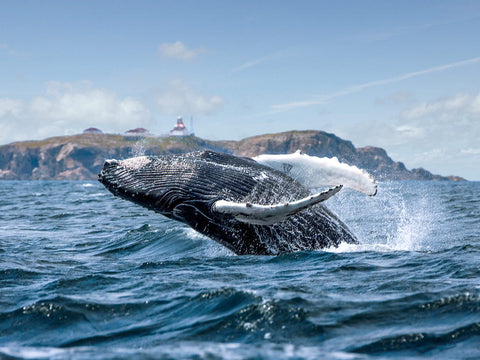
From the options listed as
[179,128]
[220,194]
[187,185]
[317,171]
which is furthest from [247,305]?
[179,128]

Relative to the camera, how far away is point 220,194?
677cm

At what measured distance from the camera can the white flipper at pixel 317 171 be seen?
7.61 metres

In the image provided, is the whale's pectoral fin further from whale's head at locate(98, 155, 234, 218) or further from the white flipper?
the white flipper

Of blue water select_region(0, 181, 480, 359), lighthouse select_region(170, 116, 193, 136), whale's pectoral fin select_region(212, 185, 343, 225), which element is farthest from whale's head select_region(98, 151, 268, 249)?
lighthouse select_region(170, 116, 193, 136)

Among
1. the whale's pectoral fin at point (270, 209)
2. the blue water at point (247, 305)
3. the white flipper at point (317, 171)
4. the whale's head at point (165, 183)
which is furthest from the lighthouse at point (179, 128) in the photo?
the whale's pectoral fin at point (270, 209)

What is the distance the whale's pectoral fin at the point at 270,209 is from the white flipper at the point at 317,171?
5.51 ft

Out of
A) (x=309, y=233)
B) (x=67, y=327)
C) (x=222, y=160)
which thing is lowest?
(x=67, y=327)

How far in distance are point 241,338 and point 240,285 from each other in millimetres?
1548

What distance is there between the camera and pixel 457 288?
199 inches

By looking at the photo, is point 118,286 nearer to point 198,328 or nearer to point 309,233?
point 198,328

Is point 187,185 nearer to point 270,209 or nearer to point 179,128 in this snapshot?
point 270,209

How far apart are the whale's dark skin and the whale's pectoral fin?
49cm

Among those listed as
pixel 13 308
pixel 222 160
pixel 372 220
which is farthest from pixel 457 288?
pixel 372 220

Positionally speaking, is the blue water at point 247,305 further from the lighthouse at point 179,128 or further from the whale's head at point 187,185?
the lighthouse at point 179,128
